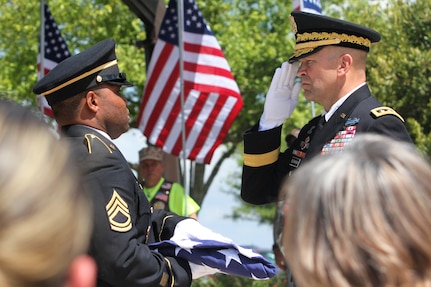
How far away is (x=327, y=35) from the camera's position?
3674 mm

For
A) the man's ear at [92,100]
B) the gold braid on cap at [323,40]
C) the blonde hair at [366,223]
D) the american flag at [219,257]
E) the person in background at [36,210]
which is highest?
the person in background at [36,210]

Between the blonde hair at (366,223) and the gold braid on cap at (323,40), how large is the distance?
2082 mm

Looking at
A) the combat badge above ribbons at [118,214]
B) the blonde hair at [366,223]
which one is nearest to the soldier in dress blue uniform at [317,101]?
the combat badge above ribbons at [118,214]

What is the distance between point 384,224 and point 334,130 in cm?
193

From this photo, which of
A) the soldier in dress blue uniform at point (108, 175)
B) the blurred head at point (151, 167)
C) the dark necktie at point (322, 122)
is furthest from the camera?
the blurred head at point (151, 167)

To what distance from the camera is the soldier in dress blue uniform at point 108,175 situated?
3.04 meters

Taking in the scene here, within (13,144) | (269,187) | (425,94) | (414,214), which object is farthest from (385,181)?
(425,94)

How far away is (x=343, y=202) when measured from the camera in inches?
61.7

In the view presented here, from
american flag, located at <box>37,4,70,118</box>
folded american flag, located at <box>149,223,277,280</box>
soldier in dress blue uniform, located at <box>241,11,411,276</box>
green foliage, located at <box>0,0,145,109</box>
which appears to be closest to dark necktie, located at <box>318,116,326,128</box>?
soldier in dress blue uniform, located at <box>241,11,411,276</box>

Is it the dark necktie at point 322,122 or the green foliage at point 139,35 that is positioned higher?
the dark necktie at point 322,122

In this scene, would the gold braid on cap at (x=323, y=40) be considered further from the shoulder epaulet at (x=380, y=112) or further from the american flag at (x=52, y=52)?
the american flag at (x=52, y=52)

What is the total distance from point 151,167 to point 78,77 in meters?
4.47

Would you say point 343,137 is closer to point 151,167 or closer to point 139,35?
point 151,167

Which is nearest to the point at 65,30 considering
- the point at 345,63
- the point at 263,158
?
the point at 263,158
